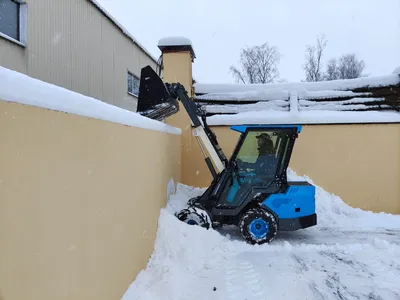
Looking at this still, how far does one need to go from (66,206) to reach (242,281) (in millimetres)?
2844

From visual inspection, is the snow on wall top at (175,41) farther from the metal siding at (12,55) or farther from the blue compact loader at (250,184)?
the metal siding at (12,55)

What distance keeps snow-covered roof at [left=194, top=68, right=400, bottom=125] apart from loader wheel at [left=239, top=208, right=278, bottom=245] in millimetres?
3466

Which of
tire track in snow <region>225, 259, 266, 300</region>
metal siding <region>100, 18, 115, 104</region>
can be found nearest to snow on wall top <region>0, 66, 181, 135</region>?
tire track in snow <region>225, 259, 266, 300</region>

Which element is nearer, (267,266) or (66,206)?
(66,206)

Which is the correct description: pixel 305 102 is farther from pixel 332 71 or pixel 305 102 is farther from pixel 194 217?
pixel 332 71

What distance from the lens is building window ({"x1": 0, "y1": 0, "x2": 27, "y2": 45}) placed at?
8625 millimetres

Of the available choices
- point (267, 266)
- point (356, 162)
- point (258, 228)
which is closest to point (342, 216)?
point (356, 162)

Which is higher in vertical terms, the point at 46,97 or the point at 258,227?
the point at 46,97

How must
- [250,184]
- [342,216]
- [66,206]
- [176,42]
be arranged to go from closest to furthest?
[66,206] → [250,184] → [342,216] → [176,42]

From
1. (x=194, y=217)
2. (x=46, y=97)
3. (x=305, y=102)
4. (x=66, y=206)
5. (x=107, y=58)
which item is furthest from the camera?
(x=107, y=58)

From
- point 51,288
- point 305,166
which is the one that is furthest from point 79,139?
point 305,166

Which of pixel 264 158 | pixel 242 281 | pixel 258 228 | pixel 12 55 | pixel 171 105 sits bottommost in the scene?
pixel 242 281

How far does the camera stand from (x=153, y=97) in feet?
21.5

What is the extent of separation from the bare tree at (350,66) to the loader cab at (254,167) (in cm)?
4309
